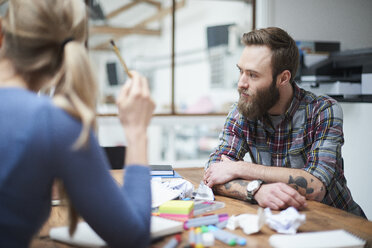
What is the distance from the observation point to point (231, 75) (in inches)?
160

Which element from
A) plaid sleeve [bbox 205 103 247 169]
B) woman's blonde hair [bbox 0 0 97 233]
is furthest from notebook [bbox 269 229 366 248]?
plaid sleeve [bbox 205 103 247 169]

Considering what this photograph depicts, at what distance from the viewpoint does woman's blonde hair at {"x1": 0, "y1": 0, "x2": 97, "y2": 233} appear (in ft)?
2.36

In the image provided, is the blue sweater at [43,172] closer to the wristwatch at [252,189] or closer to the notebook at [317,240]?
the notebook at [317,240]

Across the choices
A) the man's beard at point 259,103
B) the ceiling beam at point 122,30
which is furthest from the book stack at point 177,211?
the ceiling beam at point 122,30

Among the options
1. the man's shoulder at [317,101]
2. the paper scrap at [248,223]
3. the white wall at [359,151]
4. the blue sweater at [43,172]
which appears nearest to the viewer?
the blue sweater at [43,172]

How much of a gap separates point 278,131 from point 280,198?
1.95ft

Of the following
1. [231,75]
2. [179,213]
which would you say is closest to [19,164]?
[179,213]

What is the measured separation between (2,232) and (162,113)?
10.4 feet

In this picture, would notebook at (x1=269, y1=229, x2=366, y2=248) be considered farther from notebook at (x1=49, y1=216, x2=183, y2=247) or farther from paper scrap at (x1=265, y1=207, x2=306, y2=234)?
notebook at (x1=49, y1=216, x2=183, y2=247)

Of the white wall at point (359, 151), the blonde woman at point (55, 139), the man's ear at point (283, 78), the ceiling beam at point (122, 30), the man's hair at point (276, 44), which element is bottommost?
the white wall at point (359, 151)

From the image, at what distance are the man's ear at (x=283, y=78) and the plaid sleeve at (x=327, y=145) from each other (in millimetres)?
233

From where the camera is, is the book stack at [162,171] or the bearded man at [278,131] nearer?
the bearded man at [278,131]

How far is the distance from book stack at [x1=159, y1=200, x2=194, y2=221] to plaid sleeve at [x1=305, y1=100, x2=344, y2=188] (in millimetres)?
637

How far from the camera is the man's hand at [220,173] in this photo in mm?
1460
